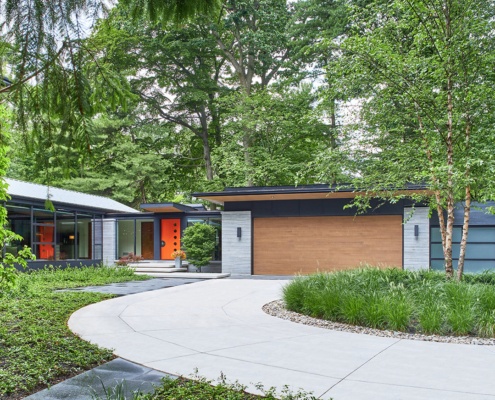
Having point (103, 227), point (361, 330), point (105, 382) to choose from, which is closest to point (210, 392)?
point (105, 382)

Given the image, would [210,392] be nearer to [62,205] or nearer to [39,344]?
[39,344]

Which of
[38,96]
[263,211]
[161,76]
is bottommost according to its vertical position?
[263,211]

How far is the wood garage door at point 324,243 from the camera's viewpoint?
51.4 feet

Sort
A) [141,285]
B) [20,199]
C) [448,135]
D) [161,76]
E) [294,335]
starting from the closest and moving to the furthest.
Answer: [294,335] < [448,135] < [141,285] < [20,199] < [161,76]

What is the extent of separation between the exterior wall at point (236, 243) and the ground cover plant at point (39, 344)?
311 inches

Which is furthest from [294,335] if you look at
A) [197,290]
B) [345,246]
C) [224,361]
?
[345,246]

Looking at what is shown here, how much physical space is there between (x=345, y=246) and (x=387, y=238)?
1.45 meters

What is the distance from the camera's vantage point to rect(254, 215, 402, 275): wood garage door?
15.7 metres

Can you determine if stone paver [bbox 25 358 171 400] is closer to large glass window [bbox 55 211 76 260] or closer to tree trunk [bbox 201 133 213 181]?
large glass window [bbox 55 211 76 260]

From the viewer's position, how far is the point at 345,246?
16.0 meters

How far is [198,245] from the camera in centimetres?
1773

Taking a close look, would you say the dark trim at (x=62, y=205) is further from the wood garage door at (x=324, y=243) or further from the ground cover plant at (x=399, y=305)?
the ground cover plant at (x=399, y=305)

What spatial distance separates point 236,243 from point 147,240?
8090 millimetres

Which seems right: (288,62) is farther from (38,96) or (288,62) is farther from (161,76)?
(38,96)
